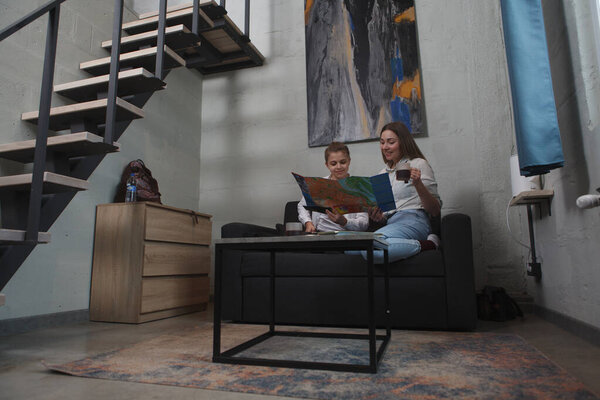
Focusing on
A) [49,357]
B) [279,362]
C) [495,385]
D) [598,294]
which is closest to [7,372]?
[49,357]

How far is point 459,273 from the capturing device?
2137 millimetres

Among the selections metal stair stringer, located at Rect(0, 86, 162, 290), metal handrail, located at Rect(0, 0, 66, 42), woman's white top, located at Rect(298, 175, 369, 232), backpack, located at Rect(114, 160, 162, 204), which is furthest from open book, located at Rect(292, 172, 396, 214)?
backpack, located at Rect(114, 160, 162, 204)

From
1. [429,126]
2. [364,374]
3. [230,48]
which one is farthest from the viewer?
[230,48]

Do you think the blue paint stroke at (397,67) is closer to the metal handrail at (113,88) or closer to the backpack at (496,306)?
the backpack at (496,306)

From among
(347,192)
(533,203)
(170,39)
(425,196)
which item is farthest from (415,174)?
(170,39)

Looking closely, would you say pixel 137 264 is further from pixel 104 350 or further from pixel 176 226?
pixel 104 350

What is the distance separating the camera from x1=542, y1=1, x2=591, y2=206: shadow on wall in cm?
187

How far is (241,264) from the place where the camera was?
8.30 feet

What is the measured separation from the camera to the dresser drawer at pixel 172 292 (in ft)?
8.34

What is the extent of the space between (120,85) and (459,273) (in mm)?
2139

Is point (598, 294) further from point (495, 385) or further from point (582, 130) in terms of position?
point (495, 385)

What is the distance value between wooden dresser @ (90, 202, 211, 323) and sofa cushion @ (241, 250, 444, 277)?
0.59m

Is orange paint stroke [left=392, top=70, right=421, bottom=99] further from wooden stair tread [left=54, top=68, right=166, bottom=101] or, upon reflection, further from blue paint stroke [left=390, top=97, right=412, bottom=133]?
wooden stair tread [left=54, top=68, right=166, bottom=101]

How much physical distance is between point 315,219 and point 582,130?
59.6 inches
